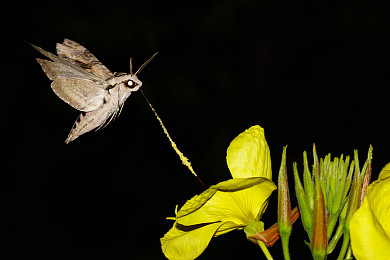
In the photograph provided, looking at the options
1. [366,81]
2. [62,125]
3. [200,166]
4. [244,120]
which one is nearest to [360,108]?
[366,81]

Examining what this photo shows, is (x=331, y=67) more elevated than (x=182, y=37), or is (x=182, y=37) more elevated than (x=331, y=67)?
(x=182, y=37)

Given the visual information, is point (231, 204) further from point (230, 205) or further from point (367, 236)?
point (367, 236)

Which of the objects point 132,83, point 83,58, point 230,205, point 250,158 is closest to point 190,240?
point 230,205

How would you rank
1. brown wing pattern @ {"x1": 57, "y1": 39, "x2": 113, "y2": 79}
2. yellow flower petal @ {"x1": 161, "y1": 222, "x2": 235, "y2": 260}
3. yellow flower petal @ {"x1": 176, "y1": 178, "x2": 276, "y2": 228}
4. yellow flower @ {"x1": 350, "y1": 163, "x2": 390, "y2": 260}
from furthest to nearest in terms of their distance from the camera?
1. brown wing pattern @ {"x1": 57, "y1": 39, "x2": 113, "y2": 79}
2. yellow flower petal @ {"x1": 161, "y1": 222, "x2": 235, "y2": 260}
3. yellow flower petal @ {"x1": 176, "y1": 178, "x2": 276, "y2": 228}
4. yellow flower @ {"x1": 350, "y1": 163, "x2": 390, "y2": 260}

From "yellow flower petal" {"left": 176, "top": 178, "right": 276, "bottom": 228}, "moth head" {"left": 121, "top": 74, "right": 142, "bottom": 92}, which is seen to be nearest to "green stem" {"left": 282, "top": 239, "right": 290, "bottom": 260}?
"yellow flower petal" {"left": 176, "top": 178, "right": 276, "bottom": 228}

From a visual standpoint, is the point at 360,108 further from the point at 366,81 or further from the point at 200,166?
the point at 200,166

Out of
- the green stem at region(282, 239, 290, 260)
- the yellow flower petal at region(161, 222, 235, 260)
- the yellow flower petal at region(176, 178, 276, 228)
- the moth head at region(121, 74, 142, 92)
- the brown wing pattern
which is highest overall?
the brown wing pattern

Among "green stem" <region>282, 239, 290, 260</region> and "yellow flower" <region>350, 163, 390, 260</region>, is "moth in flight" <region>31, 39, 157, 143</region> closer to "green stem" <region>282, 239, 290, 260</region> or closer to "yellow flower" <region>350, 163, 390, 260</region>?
"green stem" <region>282, 239, 290, 260</region>
